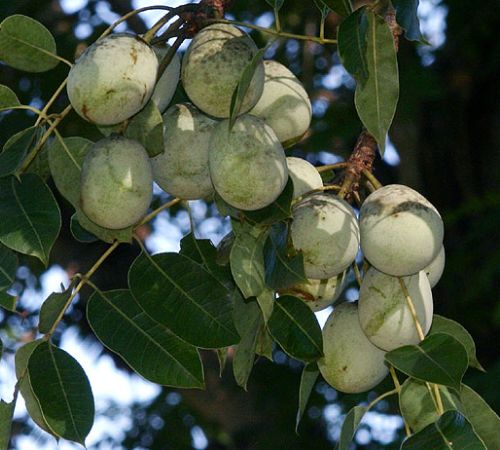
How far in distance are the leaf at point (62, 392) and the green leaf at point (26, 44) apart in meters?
0.41

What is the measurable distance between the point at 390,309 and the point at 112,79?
19.1 inches

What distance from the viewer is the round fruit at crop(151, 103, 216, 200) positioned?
4.73ft

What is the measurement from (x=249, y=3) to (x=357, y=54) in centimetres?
239

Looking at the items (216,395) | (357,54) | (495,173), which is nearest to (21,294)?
(216,395)

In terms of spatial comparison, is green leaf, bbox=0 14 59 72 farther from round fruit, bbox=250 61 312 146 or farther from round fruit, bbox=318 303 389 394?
round fruit, bbox=318 303 389 394

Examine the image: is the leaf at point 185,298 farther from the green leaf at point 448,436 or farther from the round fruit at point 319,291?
the green leaf at point 448,436

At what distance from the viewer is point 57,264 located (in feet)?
11.7

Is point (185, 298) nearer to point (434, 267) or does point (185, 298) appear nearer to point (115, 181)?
point (115, 181)

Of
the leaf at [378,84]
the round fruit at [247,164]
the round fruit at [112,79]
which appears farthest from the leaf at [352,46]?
the round fruit at [112,79]

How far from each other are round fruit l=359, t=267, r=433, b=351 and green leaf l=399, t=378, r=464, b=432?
6 cm

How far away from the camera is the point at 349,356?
1519 millimetres

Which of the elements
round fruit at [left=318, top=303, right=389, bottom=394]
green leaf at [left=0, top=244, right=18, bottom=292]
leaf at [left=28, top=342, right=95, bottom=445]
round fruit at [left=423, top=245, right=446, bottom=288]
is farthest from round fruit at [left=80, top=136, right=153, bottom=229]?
round fruit at [left=423, top=245, right=446, bottom=288]

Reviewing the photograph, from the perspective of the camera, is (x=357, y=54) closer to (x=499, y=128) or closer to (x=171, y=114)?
(x=171, y=114)

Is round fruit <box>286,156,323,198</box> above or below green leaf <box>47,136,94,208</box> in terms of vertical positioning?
below
